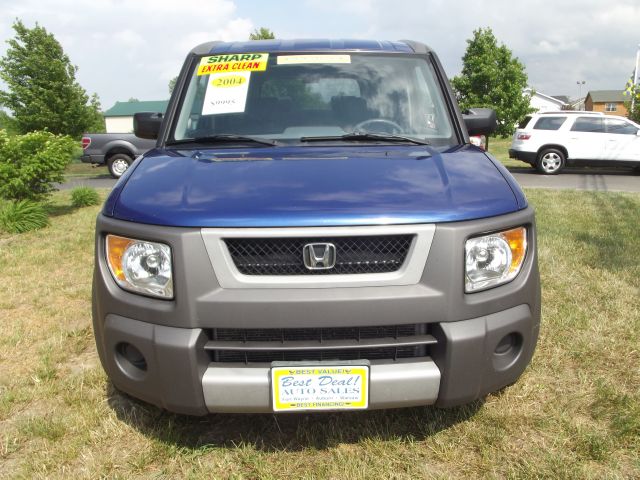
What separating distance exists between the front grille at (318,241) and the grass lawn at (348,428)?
0.86 m

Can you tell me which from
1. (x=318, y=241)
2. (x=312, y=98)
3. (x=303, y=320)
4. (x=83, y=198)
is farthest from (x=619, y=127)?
(x=303, y=320)

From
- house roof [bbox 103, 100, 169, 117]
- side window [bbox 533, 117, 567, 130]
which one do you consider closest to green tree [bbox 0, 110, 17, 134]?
side window [bbox 533, 117, 567, 130]

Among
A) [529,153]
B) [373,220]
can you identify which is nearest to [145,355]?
[373,220]

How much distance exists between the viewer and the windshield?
2779mm

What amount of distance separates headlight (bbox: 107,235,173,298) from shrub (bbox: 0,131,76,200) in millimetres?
6028

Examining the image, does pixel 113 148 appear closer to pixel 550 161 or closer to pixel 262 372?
pixel 550 161

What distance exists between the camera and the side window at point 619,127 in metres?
13.0

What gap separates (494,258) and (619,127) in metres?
13.4

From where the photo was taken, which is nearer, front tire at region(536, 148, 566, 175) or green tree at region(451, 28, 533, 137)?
front tire at region(536, 148, 566, 175)

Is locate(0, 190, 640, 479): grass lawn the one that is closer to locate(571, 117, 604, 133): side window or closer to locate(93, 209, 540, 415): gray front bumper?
locate(93, 209, 540, 415): gray front bumper

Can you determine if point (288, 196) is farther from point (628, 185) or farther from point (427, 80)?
point (628, 185)

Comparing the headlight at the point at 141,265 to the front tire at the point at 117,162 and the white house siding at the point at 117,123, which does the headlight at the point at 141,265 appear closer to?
the front tire at the point at 117,162

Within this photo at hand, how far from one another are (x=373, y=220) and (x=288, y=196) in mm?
330

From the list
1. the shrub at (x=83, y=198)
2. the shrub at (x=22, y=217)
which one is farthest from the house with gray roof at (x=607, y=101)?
the shrub at (x=22, y=217)
